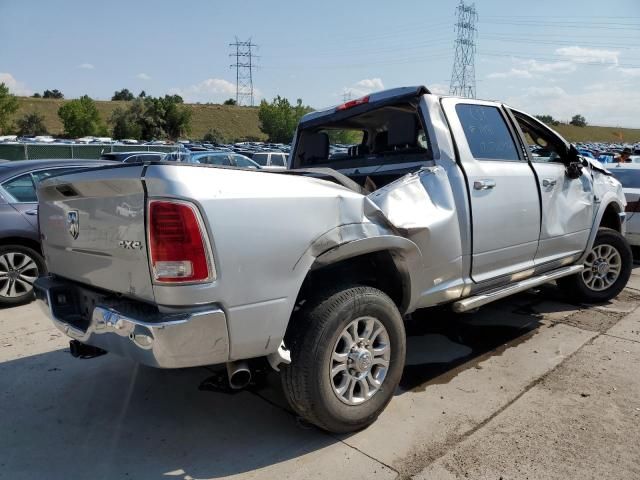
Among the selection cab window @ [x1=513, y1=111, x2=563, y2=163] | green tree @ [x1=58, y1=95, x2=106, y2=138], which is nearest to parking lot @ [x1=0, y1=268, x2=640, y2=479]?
cab window @ [x1=513, y1=111, x2=563, y2=163]

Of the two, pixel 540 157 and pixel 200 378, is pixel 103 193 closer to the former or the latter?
pixel 200 378

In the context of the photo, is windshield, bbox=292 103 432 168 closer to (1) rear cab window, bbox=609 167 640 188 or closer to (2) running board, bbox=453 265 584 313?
(2) running board, bbox=453 265 584 313

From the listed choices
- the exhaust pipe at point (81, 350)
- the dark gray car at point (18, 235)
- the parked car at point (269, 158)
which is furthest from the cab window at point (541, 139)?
the parked car at point (269, 158)

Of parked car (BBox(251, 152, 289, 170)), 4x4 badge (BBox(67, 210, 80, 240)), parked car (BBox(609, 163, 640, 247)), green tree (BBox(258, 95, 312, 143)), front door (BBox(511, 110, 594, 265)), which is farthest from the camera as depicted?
green tree (BBox(258, 95, 312, 143))

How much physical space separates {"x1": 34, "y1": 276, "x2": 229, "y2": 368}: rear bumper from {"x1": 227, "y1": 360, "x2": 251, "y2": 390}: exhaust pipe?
14 cm

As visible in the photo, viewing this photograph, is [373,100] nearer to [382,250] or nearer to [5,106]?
[382,250]

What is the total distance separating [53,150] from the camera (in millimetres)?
23609

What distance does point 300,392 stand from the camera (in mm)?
2695

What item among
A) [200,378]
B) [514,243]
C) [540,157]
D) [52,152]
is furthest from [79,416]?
[52,152]

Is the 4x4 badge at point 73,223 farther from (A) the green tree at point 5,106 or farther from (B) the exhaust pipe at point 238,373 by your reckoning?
(A) the green tree at point 5,106

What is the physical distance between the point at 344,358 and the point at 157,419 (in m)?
1.31

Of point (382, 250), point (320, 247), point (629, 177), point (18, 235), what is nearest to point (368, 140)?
point (382, 250)

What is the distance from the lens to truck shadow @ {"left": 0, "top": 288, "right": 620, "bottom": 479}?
276cm

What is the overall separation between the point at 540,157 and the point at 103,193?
3.67 m
